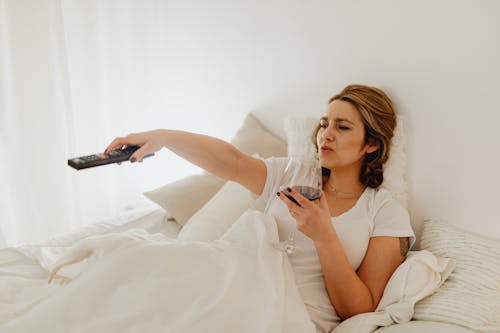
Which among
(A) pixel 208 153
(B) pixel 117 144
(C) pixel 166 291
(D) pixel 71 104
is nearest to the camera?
(C) pixel 166 291

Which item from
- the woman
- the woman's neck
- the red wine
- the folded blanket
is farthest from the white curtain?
the folded blanket

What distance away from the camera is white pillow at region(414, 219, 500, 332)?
115cm

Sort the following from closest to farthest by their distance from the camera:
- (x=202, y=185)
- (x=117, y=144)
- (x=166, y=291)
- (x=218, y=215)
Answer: (x=166, y=291)
(x=117, y=144)
(x=218, y=215)
(x=202, y=185)

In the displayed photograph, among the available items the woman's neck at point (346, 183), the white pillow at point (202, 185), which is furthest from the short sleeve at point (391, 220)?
the white pillow at point (202, 185)

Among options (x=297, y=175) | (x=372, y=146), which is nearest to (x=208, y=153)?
(x=297, y=175)

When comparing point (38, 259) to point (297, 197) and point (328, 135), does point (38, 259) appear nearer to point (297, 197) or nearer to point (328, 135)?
point (297, 197)

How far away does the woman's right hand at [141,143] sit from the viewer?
1.39 metres

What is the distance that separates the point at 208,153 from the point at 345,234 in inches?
20.4

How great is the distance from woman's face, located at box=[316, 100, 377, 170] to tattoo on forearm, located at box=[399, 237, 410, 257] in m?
0.30

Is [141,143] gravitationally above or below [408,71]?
below

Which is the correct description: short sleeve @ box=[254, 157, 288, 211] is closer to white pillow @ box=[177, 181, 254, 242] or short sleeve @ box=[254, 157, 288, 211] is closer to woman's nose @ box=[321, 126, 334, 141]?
white pillow @ box=[177, 181, 254, 242]

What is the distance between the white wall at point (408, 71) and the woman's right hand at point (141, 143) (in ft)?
2.36

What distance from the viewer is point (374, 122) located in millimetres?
1488

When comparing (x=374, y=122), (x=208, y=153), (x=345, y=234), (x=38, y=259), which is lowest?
(x=38, y=259)
